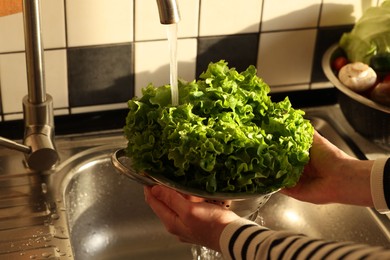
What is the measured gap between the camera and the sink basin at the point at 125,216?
1.16m

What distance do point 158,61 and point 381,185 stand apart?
0.49 metres

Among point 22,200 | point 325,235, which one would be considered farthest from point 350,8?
point 22,200

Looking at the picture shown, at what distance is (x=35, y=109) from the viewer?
1.08 m

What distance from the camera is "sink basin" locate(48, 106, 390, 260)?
116 cm

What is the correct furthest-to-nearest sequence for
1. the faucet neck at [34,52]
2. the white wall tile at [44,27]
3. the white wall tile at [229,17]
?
the white wall tile at [229,17] < the white wall tile at [44,27] < the faucet neck at [34,52]

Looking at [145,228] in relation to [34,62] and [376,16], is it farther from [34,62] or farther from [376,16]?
[376,16]

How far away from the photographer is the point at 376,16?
1.25 metres

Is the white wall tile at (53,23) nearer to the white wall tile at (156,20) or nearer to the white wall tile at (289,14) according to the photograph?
the white wall tile at (156,20)

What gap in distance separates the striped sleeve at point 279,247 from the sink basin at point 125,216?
370 millimetres

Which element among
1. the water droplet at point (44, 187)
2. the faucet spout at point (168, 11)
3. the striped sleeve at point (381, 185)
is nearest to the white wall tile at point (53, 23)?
the water droplet at point (44, 187)

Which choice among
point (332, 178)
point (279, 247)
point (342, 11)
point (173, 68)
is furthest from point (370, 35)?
point (279, 247)

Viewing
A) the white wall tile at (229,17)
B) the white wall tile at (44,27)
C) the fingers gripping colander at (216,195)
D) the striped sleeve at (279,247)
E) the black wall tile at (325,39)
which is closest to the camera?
the striped sleeve at (279,247)

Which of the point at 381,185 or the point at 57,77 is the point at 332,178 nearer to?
the point at 381,185

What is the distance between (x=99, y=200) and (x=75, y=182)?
7 centimetres
